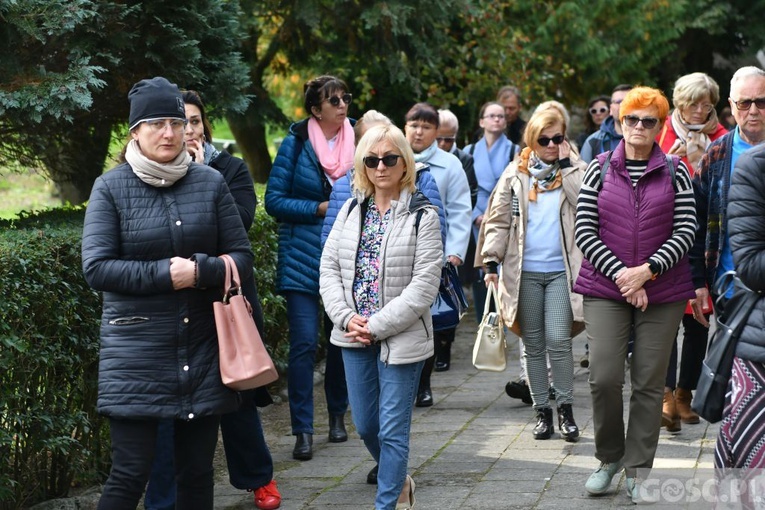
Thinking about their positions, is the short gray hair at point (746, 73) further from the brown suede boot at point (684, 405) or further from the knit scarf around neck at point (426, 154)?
the knit scarf around neck at point (426, 154)

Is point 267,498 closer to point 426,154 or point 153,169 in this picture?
point 153,169

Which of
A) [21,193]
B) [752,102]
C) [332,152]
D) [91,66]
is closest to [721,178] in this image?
[752,102]

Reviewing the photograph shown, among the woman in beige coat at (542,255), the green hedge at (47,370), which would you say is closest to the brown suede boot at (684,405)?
the woman in beige coat at (542,255)

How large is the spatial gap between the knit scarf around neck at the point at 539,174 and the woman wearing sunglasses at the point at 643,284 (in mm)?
1344

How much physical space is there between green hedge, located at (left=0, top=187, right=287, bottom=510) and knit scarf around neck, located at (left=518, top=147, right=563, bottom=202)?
2782mm

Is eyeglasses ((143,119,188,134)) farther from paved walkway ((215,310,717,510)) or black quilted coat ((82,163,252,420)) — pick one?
paved walkway ((215,310,717,510))

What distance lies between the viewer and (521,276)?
7.44 metres

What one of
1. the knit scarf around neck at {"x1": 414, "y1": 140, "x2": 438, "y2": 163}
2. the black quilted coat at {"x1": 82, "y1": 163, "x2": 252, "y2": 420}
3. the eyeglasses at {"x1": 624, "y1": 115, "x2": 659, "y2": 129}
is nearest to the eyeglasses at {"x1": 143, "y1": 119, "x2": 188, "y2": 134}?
the black quilted coat at {"x1": 82, "y1": 163, "x2": 252, "y2": 420}

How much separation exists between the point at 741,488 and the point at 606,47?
14827 mm

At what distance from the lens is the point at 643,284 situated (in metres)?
5.84

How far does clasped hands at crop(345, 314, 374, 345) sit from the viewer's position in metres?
5.48

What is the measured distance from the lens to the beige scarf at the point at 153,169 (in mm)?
4777

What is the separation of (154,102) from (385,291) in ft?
4.63

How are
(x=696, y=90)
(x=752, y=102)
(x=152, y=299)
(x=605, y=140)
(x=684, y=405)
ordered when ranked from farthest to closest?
(x=605, y=140), (x=684, y=405), (x=696, y=90), (x=752, y=102), (x=152, y=299)
